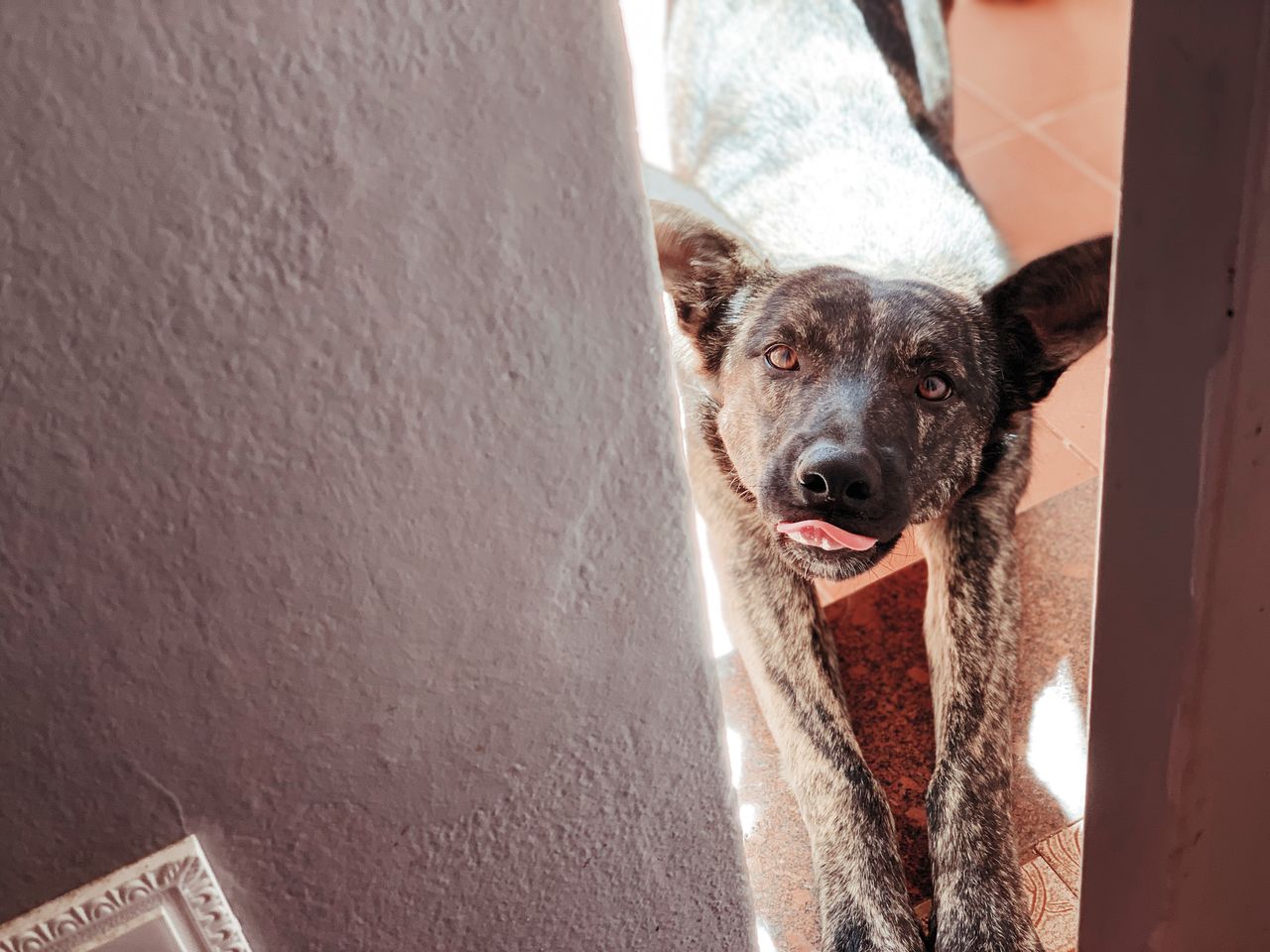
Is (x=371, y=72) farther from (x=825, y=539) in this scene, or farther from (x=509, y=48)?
(x=825, y=539)

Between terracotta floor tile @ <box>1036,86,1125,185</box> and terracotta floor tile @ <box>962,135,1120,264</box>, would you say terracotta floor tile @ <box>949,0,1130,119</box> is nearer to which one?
terracotta floor tile @ <box>1036,86,1125,185</box>

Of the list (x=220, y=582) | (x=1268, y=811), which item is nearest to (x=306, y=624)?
(x=220, y=582)

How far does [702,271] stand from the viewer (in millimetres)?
1808

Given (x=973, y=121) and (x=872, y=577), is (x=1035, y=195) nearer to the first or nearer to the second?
(x=973, y=121)

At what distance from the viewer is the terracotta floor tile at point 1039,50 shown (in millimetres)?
3203

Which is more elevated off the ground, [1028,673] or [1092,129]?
[1092,129]

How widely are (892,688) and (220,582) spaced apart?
4.16 feet

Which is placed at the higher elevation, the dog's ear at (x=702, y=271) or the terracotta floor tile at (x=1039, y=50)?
the dog's ear at (x=702, y=271)

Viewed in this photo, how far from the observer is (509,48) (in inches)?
30.6

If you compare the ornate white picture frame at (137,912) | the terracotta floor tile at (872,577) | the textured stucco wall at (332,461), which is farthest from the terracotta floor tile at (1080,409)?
the ornate white picture frame at (137,912)

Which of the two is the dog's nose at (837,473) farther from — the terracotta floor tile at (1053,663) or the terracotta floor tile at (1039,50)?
the terracotta floor tile at (1039,50)

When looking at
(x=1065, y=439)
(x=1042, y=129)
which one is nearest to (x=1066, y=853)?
(x=1065, y=439)

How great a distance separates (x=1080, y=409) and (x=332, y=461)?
179 centimetres

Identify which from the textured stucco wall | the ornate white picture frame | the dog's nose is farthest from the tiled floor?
the ornate white picture frame
